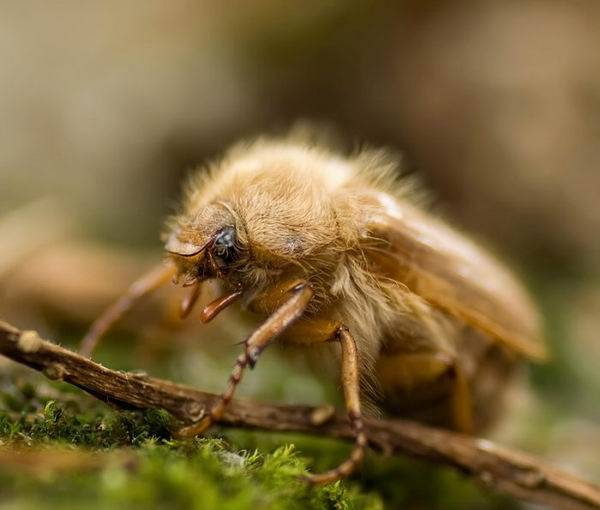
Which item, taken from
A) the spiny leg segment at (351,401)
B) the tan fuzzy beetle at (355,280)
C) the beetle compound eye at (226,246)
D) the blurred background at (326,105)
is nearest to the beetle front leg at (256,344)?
the tan fuzzy beetle at (355,280)

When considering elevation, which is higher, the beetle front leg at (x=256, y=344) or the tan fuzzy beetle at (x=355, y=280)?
the tan fuzzy beetle at (x=355, y=280)

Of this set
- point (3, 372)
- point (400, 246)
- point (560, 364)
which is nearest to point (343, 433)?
point (400, 246)

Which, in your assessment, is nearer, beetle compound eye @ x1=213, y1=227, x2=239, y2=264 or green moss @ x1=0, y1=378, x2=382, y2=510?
green moss @ x1=0, y1=378, x2=382, y2=510

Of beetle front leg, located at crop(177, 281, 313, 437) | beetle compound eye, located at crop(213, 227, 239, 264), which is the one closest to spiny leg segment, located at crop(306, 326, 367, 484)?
beetle front leg, located at crop(177, 281, 313, 437)

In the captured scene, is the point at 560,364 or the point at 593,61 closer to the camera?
the point at 560,364

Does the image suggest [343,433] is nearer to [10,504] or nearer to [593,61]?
[10,504]

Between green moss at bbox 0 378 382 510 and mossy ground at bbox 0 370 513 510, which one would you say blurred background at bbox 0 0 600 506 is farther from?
green moss at bbox 0 378 382 510

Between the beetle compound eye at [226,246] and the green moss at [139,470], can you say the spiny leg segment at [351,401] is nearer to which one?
the green moss at [139,470]
